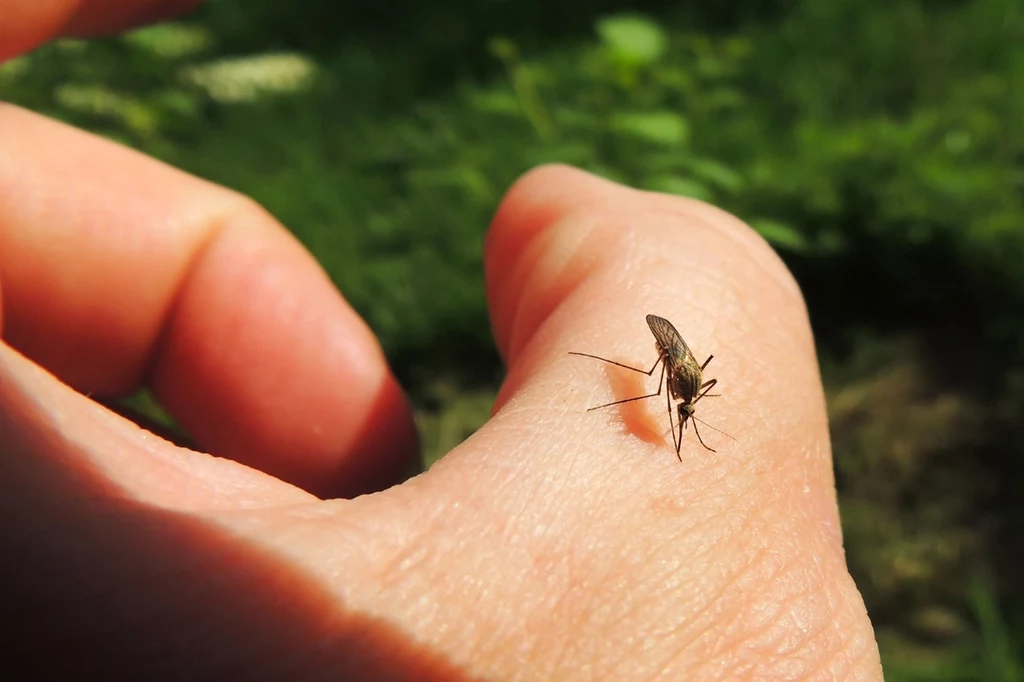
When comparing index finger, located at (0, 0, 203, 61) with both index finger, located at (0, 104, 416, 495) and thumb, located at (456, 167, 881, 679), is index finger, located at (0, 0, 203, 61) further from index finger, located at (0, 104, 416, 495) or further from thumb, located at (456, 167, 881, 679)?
thumb, located at (456, 167, 881, 679)

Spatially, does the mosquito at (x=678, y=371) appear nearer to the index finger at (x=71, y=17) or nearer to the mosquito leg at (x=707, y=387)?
the mosquito leg at (x=707, y=387)

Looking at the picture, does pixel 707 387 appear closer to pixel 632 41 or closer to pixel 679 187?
pixel 679 187

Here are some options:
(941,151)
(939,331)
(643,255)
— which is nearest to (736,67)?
(941,151)

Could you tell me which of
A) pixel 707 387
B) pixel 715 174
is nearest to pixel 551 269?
pixel 707 387

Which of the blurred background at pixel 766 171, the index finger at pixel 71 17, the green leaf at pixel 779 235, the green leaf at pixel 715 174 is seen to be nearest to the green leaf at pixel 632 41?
the blurred background at pixel 766 171

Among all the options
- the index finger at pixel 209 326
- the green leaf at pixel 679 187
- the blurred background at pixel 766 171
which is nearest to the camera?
the index finger at pixel 209 326

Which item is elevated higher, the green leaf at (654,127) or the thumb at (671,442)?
the thumb at (671,442)

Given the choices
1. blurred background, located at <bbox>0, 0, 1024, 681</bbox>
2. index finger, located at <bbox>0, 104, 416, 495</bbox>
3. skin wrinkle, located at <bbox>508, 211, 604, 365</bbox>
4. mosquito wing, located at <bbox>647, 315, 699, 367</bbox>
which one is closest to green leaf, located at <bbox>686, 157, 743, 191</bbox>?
blurred background, located at <bbox>0, 0, 1024, 681</bbox>
